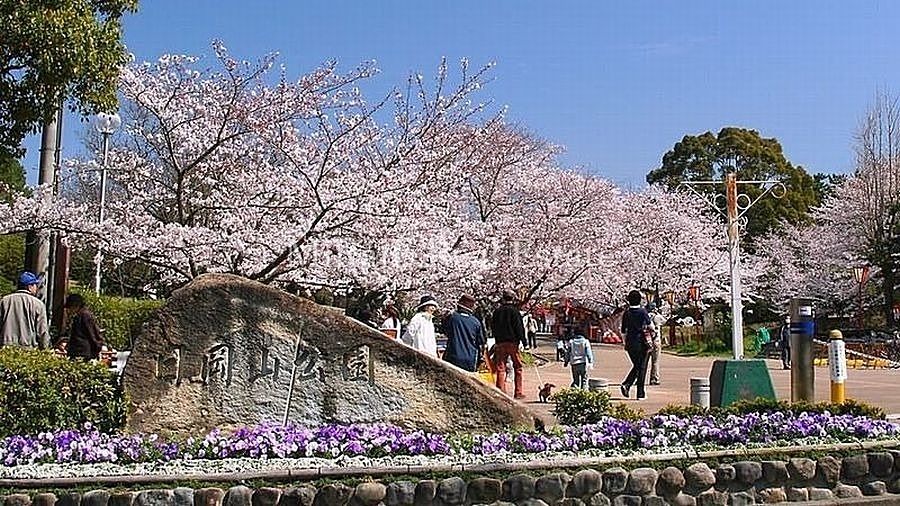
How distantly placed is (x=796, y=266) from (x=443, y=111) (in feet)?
102

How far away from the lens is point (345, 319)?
308 inches

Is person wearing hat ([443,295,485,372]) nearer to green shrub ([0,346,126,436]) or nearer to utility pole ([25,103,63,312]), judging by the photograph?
green shrub ([0,346,126,436])

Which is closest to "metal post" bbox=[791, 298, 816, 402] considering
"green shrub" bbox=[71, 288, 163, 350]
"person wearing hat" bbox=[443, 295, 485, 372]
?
"person wearing hat" bbox=[443, 295, 485, 372]

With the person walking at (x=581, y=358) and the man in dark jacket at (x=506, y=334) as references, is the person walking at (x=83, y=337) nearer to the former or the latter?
the man in dark jacket at (x=506, y=334)

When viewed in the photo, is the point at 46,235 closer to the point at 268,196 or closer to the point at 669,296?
the point at 268,196

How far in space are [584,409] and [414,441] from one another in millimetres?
1857

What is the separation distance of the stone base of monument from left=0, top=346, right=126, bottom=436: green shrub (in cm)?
684

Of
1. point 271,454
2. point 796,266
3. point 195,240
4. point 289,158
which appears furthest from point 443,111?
point 796,266

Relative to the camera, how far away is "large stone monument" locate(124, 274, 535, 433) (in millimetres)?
7559

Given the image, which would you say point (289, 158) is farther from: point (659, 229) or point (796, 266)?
point (796, 266)

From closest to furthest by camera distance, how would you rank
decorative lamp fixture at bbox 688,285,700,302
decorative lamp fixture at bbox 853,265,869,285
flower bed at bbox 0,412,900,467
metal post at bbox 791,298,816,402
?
flower bed at bbox 0,412,900,467, metal post at bbox 791,298,816,402, decorative lamp fixture at bbox 853,265,869,285, decorative lamp fixture at bbox 688,285,700,302

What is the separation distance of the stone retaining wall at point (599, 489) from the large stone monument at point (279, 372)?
3.98 feet

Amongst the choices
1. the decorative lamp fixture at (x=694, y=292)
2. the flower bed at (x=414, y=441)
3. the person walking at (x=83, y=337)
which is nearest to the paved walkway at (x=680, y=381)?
the flower bed at (x=414, y=441)

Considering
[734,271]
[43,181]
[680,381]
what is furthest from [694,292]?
[43,181]
